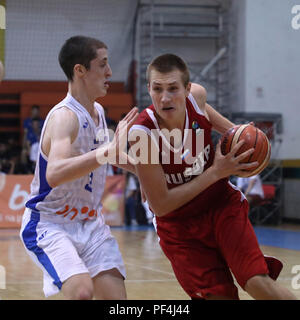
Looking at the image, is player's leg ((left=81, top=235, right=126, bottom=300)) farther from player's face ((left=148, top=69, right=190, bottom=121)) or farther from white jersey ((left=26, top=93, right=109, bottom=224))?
player's face ((left=148, top=69, right=190, bottom=121))

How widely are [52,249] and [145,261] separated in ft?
14.3

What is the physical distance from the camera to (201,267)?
144 inches

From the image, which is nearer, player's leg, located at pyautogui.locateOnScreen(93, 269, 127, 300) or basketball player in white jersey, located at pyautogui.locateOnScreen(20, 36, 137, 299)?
basketball player in white jersey, located at pyautogui.locateOnScreen(20, 36, 137, 299)

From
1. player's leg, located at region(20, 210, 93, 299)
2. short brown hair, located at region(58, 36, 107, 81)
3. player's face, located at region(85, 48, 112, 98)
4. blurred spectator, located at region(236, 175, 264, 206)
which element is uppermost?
short brown hair, located at region(58, 36, 107, 81)

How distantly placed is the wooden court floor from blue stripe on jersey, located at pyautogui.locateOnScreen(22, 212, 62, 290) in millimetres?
1913

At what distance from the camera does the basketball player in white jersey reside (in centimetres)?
336

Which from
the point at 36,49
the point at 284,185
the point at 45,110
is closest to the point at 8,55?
the point at 36,49

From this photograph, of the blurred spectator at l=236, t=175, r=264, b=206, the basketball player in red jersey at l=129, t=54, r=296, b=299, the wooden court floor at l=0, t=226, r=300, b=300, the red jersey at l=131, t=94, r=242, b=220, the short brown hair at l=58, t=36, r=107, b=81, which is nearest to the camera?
the basketball player in red jersey at l=129, t=54, r=296, b=299

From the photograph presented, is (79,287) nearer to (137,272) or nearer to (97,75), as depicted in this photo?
(97,75)

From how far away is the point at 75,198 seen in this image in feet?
12.3

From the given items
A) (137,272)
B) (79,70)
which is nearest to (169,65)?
(79,70)

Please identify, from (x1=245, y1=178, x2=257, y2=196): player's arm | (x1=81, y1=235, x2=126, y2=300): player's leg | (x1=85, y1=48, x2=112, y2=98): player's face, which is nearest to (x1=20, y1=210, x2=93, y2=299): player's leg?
(x1=81, y1=235, x2=126, y2=300): player's leg

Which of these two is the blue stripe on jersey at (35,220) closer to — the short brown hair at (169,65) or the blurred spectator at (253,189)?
the short brown hair at (169,65)
